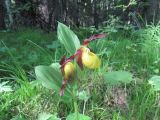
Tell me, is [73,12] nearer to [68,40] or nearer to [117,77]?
[117,77]

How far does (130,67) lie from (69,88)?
0.83m

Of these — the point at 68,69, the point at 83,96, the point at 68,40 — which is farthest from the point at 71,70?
the point at 83,96

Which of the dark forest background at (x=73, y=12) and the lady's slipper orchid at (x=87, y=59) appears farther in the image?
the dark forest background at (x=73, y=12)

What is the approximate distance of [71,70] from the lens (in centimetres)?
133

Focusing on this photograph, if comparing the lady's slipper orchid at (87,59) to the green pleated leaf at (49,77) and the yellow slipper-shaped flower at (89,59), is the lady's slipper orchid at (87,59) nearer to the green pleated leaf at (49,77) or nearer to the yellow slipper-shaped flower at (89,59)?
the yellow slipper-shaped flower at (89,59)

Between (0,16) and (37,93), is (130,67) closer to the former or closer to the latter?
(37,93)

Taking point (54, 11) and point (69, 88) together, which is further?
point (54, 11)

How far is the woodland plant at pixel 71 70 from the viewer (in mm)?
1312

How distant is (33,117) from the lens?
6.25 ft

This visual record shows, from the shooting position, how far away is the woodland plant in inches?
51.6

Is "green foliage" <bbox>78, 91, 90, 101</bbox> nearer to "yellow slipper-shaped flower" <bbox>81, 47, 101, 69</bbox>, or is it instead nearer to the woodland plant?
the woodland plant

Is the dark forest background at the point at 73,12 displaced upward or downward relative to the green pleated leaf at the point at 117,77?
downward

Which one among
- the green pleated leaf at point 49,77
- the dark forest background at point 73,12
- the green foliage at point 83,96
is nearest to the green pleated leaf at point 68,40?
the green pleated leaf at point 49,77

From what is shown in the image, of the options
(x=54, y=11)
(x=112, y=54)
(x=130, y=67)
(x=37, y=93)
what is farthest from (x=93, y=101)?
(x=54, y=11)
